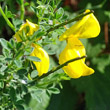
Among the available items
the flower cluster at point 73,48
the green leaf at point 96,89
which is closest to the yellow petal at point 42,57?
the flower cluster at point 73,48

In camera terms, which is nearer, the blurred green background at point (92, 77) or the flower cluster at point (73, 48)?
the flower cluster at point (73, 48)

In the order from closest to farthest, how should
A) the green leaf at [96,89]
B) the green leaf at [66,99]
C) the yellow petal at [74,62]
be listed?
the yellow petal at [74,62]
the green leaf at [66,99]
the green leaf at [96,89]

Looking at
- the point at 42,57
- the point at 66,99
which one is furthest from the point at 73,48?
the point at 66,99

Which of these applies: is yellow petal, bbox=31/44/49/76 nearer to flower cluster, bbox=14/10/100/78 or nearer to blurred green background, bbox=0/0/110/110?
flower cluster, bbox=14/10/100/78

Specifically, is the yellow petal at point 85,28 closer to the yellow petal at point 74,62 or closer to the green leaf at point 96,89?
the yellow petal at point 74,62

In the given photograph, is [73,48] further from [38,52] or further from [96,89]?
[96,89]

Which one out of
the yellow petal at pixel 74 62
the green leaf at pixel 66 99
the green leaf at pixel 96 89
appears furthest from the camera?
the green leaf at pixel 96 89

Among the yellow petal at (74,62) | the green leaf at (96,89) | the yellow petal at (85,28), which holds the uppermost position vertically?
the yellow petal at (85,28)
